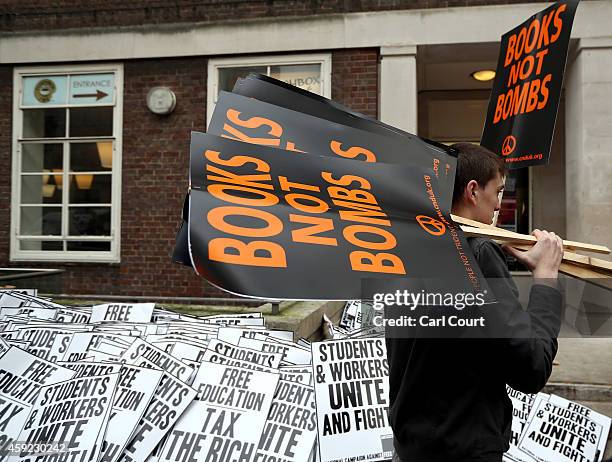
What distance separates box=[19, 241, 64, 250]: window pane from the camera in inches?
336

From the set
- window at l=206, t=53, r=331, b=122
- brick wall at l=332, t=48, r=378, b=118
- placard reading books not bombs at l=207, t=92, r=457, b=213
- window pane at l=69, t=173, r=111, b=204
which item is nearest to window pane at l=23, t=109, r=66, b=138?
window pane at l=69, t=173, r=111, b=204

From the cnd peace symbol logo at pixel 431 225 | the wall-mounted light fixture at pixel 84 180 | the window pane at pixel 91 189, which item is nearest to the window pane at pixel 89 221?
the window pane at pixel 91 189

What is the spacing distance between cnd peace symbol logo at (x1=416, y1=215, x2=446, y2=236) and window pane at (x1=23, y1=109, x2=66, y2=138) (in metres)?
8.45

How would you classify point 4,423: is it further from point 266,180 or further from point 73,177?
point 73,177

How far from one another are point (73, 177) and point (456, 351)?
8329mm

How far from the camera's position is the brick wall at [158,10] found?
7.61 m

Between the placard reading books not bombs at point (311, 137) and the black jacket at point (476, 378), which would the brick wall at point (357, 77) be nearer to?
the placard reading books not bombs at point (311, 137)

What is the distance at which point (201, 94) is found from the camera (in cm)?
804

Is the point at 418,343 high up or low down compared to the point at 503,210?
down

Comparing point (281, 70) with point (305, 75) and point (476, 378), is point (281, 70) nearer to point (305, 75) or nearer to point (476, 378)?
point (305, 75)

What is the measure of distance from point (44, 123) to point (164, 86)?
229cm

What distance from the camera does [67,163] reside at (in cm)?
852

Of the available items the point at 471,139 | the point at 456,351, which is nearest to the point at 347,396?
the point at 456,351

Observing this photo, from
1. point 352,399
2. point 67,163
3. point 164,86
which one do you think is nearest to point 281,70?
point 164,86
